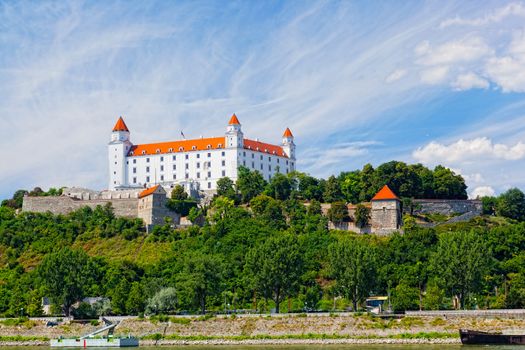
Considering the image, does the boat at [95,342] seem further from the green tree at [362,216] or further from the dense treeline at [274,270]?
the green tree at [362,216]

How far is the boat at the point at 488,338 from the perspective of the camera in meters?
53.8

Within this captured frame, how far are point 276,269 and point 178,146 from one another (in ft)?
173

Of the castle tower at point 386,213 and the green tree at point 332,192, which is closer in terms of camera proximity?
the castle tower at point 386,213

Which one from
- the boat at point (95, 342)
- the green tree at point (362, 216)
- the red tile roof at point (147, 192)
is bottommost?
the boat at point (95, 342)

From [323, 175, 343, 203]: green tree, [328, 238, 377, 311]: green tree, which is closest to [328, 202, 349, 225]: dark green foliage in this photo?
[323, 175, 343, 203]: green tree

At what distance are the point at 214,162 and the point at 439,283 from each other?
52796mm

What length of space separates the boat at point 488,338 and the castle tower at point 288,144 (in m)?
68.4

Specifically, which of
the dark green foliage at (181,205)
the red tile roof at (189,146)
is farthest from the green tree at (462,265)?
the red tile roof at (189,146)

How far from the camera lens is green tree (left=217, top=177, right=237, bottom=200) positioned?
102188mm

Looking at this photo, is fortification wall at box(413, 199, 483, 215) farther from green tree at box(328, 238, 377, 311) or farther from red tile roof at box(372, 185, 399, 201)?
green tree at box(328, 238, 377, 311)

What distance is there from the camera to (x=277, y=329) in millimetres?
59562

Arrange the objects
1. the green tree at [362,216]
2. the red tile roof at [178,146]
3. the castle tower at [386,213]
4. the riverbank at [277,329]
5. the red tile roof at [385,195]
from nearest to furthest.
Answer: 1. the riverbank at [277,329]
2. the castle tower at [386,213]
3. the red tile roof at [385,195]
4. the green tree at [362,216]
5. the red tile roof at [178,146]

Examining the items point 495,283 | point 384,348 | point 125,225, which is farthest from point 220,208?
point 384,348

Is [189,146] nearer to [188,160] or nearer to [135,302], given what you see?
[188,160]
